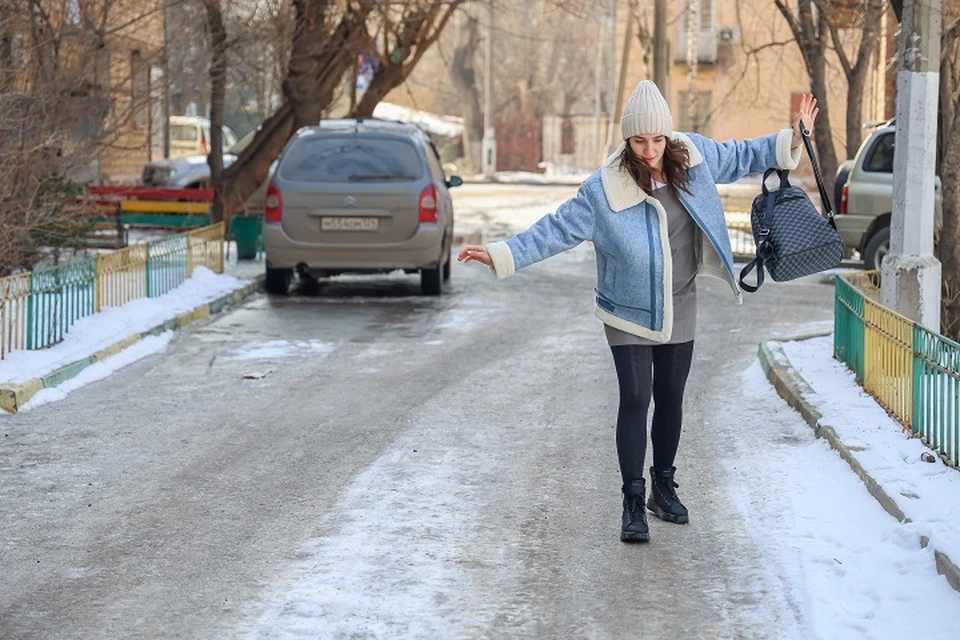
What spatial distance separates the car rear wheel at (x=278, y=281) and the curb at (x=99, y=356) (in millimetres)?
222

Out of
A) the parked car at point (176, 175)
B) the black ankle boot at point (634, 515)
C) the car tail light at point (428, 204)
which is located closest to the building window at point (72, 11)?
the car tail light at point (428, 204)

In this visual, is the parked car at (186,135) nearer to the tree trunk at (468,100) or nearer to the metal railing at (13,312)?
the tree trunk at (468,100)

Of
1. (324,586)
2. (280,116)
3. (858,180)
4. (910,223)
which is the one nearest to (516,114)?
(280,116)

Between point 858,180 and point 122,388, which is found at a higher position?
point 858,180

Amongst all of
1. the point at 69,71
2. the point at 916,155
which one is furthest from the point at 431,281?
the point at 916,155

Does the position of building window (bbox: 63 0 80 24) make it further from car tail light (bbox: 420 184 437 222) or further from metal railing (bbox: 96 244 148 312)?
car tail light (bbox: 420 184 437 222)

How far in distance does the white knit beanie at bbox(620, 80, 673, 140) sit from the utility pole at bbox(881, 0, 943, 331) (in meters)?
4.00

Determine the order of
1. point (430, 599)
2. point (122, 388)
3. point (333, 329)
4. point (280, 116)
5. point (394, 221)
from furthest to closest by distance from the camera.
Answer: point (280, 116)
point (394, 221)
point (333, 329)
point (122, 388)
point (430, 599)

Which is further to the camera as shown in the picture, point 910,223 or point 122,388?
point 122,388

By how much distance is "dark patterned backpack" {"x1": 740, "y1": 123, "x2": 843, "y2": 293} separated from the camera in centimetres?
754

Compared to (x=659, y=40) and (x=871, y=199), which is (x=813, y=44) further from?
(x=659, y=40)

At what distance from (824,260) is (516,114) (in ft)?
192

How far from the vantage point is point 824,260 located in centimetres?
757

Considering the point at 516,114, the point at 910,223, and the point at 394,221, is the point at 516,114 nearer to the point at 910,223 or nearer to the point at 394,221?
the point at 394,221
